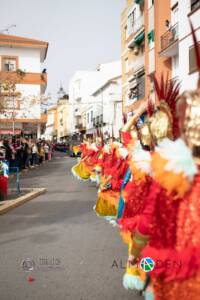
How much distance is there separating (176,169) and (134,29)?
105 feet

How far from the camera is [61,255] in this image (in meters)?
5.89

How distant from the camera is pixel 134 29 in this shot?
33.1 m

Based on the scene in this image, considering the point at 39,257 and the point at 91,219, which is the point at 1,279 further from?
the point at 91,219

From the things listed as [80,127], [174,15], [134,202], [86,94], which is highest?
[174,15]

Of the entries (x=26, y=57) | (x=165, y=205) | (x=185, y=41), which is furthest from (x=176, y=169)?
(x=26, y=57)

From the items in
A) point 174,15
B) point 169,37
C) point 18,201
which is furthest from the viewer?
point 174,15

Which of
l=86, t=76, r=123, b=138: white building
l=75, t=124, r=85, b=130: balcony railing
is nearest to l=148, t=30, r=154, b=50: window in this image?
l=86, t=76, r=123, b=138: white building

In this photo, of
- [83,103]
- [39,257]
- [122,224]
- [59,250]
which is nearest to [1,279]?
[39,257]

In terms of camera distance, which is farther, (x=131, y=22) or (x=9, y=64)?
(x=9, y=64)

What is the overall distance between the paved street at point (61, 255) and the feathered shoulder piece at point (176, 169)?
2174 millimetres

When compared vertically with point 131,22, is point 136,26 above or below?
below

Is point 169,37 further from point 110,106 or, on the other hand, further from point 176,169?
point 110,106

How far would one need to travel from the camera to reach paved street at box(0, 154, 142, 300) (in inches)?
180

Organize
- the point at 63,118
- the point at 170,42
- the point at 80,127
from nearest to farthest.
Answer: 1. the point at 170,42
2. the point at 80,127
3. the point at 63,118
